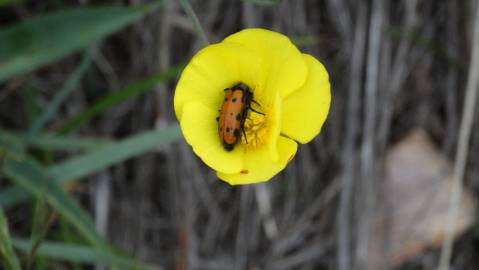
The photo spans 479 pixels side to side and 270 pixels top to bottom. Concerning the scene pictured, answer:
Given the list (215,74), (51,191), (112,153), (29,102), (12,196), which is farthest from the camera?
(29,102)

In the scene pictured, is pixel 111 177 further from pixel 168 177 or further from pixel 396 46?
pixel 396 46

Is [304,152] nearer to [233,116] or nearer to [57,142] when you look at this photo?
[57,142]

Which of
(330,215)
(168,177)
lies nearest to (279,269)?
(330,215)

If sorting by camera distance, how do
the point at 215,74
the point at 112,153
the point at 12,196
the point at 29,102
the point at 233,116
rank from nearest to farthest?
the point at 233,116 → the point at 215,74 → the point at 112,153 → the point at 12,196 → the point at 29,102

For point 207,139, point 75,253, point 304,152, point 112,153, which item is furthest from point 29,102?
point 304,152

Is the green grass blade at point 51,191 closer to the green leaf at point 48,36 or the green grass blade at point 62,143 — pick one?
the green grass blade at point 62,143

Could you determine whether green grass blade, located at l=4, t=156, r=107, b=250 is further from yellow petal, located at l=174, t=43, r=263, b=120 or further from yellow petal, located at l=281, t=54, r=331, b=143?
yellow petal, located at l=281, t=54, r=331, b=143

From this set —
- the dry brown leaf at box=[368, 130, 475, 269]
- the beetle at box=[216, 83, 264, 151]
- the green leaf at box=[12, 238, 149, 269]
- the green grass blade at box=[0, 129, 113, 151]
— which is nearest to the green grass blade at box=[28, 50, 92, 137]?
the green grass blade at box=[0, 129, 113, 151]
